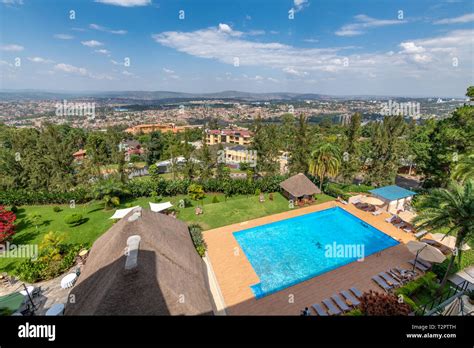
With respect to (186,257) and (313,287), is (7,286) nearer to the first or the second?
(186,257)

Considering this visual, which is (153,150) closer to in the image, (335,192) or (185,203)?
(185,203)

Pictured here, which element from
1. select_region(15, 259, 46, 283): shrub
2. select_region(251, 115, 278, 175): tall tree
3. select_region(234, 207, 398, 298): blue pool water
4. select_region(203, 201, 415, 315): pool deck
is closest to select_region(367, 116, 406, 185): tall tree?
select_region(234, 207, 398, 298): blue pool water

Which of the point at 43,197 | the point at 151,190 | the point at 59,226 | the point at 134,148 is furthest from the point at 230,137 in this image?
the point at 59,226

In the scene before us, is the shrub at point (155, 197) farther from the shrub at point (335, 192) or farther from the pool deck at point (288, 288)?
the shrub at point (335, 192)

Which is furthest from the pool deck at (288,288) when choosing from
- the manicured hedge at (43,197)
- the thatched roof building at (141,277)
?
the manicured hedge at (43,197)

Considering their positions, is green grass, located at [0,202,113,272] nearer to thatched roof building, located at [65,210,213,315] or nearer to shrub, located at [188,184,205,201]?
thatched roof building, located at [65,210,213,315]
